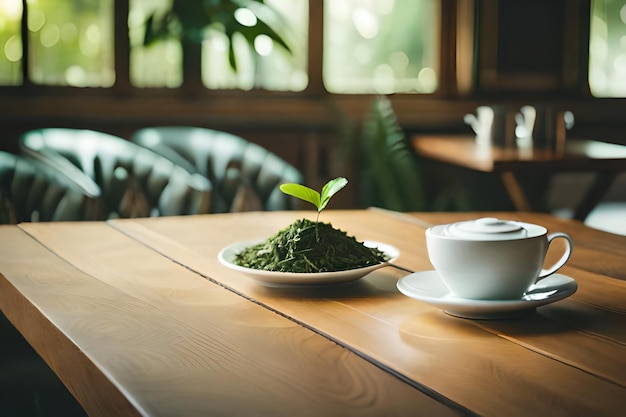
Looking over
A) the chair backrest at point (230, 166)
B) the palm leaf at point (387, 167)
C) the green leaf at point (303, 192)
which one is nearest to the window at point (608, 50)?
the palm leaf at point (387, 167)

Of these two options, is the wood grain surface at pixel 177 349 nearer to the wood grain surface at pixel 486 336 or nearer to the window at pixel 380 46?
the wood grain surface at pixel 486 336

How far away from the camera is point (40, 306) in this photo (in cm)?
118

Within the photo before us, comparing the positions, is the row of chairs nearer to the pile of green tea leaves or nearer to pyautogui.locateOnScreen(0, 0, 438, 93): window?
pyautogui.locateOnScreen(0, 0, 438, 93): window

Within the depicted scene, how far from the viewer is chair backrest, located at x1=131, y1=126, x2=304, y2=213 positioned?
2953mm

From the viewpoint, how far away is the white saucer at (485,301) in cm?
106

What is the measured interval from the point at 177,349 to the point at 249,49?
359 centimetres

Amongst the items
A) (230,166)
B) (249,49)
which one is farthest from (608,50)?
(230,166)

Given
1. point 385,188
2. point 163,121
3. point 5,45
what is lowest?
point 385,188

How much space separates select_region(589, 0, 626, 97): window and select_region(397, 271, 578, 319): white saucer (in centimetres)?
422

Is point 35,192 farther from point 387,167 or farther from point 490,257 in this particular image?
point 387,167

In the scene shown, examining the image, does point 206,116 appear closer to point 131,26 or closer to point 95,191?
point 131,26

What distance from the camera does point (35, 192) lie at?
254 cm

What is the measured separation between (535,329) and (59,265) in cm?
79

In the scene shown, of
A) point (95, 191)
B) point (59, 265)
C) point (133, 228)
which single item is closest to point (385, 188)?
point (95, 191)
